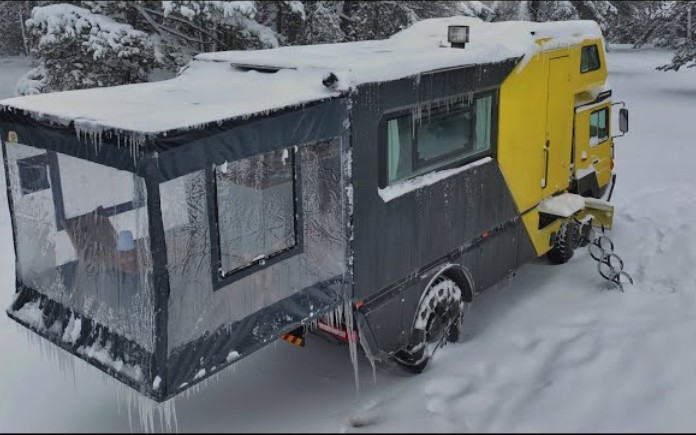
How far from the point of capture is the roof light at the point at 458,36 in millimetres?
6352

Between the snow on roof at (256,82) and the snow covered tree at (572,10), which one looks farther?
the snow covered tree at (572,10)

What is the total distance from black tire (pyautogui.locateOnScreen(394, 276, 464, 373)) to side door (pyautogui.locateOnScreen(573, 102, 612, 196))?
3022mm

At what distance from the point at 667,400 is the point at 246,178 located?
3736 mm

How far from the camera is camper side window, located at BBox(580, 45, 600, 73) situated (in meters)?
8.09

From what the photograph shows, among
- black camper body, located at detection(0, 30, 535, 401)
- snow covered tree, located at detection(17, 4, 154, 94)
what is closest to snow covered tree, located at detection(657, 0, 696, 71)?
snow covered tree, located at detection(17, 4, 154, 94)

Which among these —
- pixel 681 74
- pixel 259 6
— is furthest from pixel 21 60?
pixel 681 74

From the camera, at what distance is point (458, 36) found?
6383 mm

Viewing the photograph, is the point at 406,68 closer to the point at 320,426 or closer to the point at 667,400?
the point at 320,426

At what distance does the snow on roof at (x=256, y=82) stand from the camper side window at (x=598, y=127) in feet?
6.05

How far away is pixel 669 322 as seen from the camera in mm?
6801

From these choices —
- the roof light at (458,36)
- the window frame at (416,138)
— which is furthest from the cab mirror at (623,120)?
the roof light at (458,36)

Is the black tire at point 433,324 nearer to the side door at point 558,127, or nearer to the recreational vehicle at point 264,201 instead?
A: the recreational vehicle at point 264,201

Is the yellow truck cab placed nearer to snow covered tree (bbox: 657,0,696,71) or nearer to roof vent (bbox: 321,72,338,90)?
roof vent (bbox: 321,72,338,90)

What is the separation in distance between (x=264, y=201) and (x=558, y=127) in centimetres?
427
